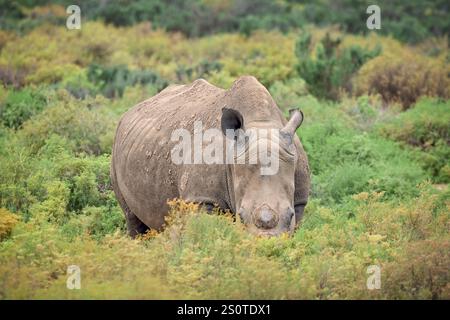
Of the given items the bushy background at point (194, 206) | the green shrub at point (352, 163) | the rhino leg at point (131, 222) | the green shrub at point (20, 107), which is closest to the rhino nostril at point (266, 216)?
the bushy background at point (194, 206)

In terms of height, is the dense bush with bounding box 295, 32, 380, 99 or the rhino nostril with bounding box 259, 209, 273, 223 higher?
the dense bush with bounding box 295, 32, 380, 99

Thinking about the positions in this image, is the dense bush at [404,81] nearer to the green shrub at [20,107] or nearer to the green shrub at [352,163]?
the green shrub at [352,163]

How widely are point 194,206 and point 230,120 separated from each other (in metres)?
0.83

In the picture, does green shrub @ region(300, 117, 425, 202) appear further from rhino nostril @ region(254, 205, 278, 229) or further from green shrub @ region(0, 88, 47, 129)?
green shrub @ region(0, 88, 47, 129)

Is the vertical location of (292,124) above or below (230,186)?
above

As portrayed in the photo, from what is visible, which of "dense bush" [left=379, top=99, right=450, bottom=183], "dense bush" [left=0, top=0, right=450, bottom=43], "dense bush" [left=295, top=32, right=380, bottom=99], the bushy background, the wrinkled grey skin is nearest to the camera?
the bushy background

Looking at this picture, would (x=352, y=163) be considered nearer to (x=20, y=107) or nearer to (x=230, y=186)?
(x=230, y=186)

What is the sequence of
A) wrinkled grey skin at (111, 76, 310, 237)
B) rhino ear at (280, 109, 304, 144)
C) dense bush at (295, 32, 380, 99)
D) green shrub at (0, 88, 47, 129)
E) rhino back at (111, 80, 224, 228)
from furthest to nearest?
1. dense bush at (295, 32, 380, 99)
2. green shrub at (0, 88, 47, 129)
3. rhino back at (111, 80, 224, 228)
4. rhino ear at (280, 109, 304, 144)
5. wrinkled grey skin at (111, 76, 310, 237)

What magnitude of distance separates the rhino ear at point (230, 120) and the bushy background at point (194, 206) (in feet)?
2.44

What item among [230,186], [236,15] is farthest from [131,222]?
[236,15]

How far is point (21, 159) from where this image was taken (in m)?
11.2

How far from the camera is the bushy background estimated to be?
683 centimetres

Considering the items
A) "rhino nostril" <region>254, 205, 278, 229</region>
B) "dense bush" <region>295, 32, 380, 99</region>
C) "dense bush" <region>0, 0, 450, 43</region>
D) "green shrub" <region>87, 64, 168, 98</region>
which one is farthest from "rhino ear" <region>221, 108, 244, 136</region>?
"dense bush" <region>0, 0, 450, 43</region>

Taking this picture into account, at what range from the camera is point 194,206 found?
749 cm
